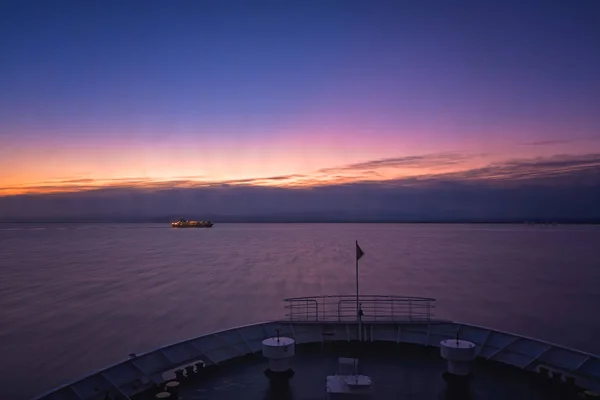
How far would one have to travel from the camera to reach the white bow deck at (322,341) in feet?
31.6

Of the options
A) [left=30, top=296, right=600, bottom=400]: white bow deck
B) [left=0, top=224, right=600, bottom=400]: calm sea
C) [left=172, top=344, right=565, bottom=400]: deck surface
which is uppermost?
[left=30, top=296, right=600, bottom=400]: white bow deck

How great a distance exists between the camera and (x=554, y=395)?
30.8 ft

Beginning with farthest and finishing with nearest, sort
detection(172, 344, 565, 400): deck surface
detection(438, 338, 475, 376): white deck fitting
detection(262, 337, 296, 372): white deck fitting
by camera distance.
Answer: detection(262, 337, 296, 372): white deck fitting → detection(438, 338, 475, 376): white deck fitting → detection(172, 344, 565, 400): deck surface

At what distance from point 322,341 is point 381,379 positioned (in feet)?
9.23

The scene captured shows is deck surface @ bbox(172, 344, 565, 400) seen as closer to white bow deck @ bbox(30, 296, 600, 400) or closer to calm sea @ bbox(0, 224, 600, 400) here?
white bow deck @ bbox(30, 296, 600, 400)

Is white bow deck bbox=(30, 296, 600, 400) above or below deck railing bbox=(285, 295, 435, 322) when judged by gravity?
above

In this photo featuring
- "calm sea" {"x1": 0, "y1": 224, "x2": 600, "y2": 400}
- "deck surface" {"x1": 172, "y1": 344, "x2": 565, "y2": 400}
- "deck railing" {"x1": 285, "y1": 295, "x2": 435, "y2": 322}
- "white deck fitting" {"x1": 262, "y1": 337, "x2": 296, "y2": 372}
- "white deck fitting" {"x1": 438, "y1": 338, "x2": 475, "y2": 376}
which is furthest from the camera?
"calm sea" {"x1": 0, "y1": 224, "x2": 600, "y2": 400}

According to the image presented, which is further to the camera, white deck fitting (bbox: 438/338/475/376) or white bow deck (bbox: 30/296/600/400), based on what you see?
white deck fitting (bbox: 438/338/475/376)

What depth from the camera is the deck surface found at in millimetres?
9555

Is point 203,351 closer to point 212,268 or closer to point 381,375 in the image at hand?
point 381,375

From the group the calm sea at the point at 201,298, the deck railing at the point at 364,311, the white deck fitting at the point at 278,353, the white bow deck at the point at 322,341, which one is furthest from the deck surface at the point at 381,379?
the calm sea at the point at 201,298

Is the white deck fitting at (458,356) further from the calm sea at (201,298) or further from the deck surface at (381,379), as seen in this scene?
the calm sea at (201,298)

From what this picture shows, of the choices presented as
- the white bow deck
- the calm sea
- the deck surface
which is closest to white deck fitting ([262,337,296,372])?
the deck surface

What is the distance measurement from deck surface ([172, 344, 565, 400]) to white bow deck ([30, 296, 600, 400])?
542 mm
